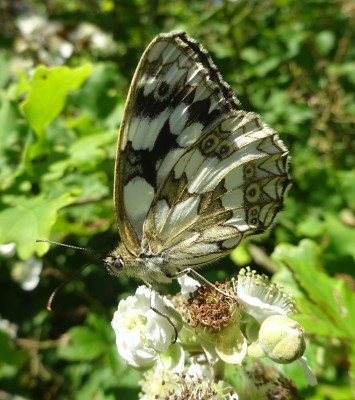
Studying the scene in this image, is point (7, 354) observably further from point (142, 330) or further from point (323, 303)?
point (323, 303)

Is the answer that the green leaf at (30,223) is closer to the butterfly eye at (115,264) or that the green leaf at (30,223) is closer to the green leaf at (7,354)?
the butterfly eye at (115,264)

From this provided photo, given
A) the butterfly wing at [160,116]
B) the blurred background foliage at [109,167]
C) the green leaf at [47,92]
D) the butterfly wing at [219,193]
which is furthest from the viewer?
the green leaf at [47,92]

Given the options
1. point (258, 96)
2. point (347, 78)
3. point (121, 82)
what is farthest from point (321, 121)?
point (121, 82)

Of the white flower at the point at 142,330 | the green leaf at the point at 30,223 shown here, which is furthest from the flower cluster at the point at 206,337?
the green leaf at the point at 30,223

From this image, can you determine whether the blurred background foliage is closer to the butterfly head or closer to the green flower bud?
the butterfly head

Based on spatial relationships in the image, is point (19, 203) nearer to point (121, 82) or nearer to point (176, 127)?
point (176, 127)

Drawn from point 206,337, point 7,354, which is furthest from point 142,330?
point 7,354

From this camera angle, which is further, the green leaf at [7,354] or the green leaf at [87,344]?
the green leaf at [7,354]
